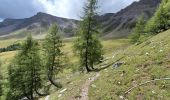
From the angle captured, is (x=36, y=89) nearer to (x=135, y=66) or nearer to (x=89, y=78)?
(x=89, y=78)

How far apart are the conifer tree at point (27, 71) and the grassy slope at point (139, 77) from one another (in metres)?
18.9

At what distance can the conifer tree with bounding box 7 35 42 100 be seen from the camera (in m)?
64.2

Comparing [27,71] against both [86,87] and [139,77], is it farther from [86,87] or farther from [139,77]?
→ [139,77]

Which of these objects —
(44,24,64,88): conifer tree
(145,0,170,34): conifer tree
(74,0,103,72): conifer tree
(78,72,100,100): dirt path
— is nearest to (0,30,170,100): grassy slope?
(78,72,100,100): dirt path

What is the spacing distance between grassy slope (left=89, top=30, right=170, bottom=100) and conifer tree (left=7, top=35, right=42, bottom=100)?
62.0ft

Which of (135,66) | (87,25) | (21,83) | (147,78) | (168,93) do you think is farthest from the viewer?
(21,83)

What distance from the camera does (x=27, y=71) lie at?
2527 inches

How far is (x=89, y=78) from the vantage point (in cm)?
4994

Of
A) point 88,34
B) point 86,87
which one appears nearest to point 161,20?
point 88,34

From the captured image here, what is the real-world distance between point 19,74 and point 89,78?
21.1 m

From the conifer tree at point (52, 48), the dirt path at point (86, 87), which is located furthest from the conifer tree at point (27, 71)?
the dirt path at point (86, 87)

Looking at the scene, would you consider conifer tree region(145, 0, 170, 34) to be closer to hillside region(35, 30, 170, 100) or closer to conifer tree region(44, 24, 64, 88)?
conifer tree region(44, 24, 64, 88)

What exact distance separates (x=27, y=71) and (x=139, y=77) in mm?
28342

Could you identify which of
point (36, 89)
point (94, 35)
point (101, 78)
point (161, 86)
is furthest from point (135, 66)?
point (36, 89)
